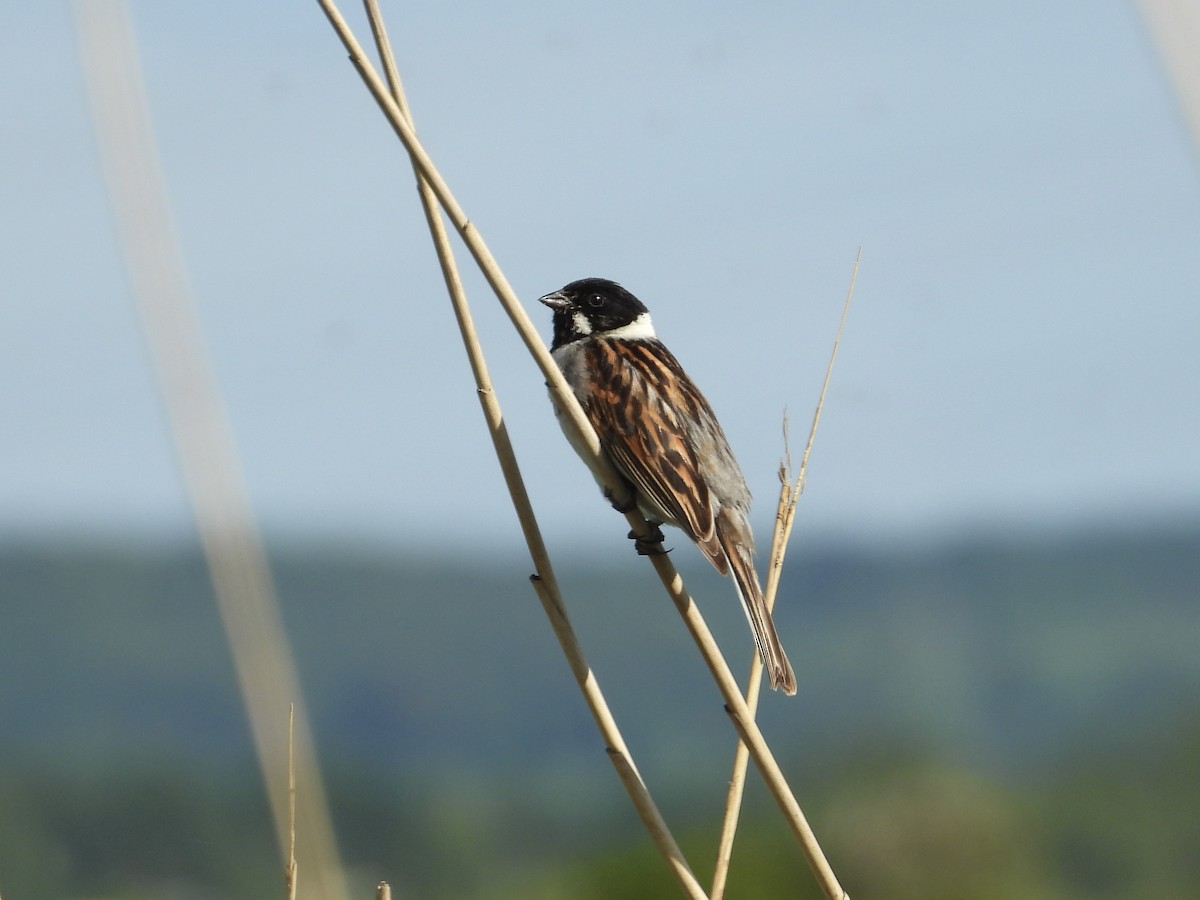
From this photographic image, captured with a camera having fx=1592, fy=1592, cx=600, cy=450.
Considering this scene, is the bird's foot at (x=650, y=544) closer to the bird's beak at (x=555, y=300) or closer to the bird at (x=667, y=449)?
the bird at (x=667, y=449)

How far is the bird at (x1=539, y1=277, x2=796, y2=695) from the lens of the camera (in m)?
4.28

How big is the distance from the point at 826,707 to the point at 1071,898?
121 ft

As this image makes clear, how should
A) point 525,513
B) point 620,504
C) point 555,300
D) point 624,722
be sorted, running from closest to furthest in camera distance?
point 525,513
point 620,504
point 555,300
point 624,722

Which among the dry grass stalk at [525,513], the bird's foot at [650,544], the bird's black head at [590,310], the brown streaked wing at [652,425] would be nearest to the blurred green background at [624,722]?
the bird's black head at [590,310]

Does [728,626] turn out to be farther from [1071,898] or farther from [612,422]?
[612,422]

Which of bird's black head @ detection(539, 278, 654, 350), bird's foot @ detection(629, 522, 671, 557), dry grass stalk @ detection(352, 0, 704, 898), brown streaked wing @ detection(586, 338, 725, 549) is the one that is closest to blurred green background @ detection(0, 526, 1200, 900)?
bird's black head @ detection(539, 278, 654, 350)

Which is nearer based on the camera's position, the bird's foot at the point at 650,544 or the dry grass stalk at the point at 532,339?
the dry grass stalk at the point at 532,339

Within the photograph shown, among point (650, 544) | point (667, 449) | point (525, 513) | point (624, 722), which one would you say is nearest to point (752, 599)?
point (650, 544)

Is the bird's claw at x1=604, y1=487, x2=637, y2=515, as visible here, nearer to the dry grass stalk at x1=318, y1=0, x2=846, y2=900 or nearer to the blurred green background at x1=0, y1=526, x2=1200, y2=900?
the dry grass stalk at x1=318, y1=0, x2=846, y2=900

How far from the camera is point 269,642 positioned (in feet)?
11.6

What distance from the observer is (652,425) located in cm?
459

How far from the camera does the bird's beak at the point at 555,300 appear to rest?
5520 mm

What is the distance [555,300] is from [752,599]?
5.94 feet

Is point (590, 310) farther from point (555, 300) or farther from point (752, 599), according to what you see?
point (752, 599)
